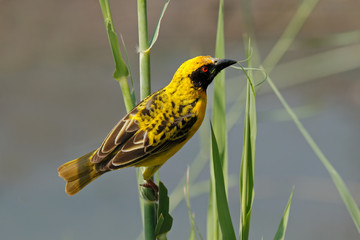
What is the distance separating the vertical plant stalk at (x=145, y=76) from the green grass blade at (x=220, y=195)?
7.6 inches

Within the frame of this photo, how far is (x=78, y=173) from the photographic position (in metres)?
1.64

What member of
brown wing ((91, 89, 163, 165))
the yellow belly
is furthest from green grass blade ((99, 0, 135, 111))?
the yellow belly

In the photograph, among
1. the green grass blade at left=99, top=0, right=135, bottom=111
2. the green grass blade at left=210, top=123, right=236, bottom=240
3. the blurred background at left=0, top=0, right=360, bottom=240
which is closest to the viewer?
the green grass blade at left=210, top=123, right=236, bottom=240

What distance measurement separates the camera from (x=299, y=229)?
4.51m

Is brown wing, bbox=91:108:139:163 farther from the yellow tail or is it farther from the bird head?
the bird head

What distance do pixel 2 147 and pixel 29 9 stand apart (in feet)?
7.13

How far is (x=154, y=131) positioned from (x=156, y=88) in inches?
169

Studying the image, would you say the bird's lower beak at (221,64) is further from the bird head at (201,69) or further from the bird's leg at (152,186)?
the bird's leg at (152,186)

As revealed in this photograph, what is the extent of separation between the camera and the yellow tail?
1608mm

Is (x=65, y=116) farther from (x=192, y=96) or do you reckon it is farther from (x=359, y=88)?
(x=192, y=96)

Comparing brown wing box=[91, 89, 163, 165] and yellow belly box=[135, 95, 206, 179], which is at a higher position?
brown wing box=[91, 89, 163, 165]

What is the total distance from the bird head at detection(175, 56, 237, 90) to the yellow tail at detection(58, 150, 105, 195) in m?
0.36

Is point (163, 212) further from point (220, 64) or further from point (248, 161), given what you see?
point (220, 64)

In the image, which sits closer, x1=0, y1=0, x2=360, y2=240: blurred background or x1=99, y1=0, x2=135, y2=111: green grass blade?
x1=99, y1=0, x2=135, y2=111: green grass blade
